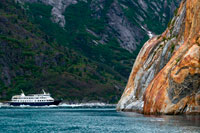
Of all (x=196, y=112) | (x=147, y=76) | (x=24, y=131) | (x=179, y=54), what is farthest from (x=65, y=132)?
(x=147, y=76)

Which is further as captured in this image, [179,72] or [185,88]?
[179,72]

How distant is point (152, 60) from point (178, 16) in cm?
1572

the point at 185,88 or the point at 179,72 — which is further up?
the point at 179,72

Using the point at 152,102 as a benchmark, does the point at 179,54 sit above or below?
above

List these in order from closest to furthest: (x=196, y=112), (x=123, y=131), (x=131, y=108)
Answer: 1. (x=123, y=131)
2. (x=196, y=112)
3. (x=131, y=108)

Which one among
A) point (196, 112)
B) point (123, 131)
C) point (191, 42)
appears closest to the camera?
point (123, 131)

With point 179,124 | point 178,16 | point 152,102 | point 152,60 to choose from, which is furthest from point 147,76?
point 179,124

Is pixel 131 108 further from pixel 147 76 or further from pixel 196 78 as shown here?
pixel 196 78

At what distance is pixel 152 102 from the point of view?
362ft

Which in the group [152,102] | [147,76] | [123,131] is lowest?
[123,131]

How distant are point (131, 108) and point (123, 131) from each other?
73.3m

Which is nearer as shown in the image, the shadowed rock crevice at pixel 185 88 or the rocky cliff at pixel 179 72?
the shadowed rock crevice at pixel 185 88

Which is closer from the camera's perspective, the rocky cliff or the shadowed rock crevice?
the shadowed rock crevice

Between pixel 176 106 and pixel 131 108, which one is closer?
pixel 176 106
